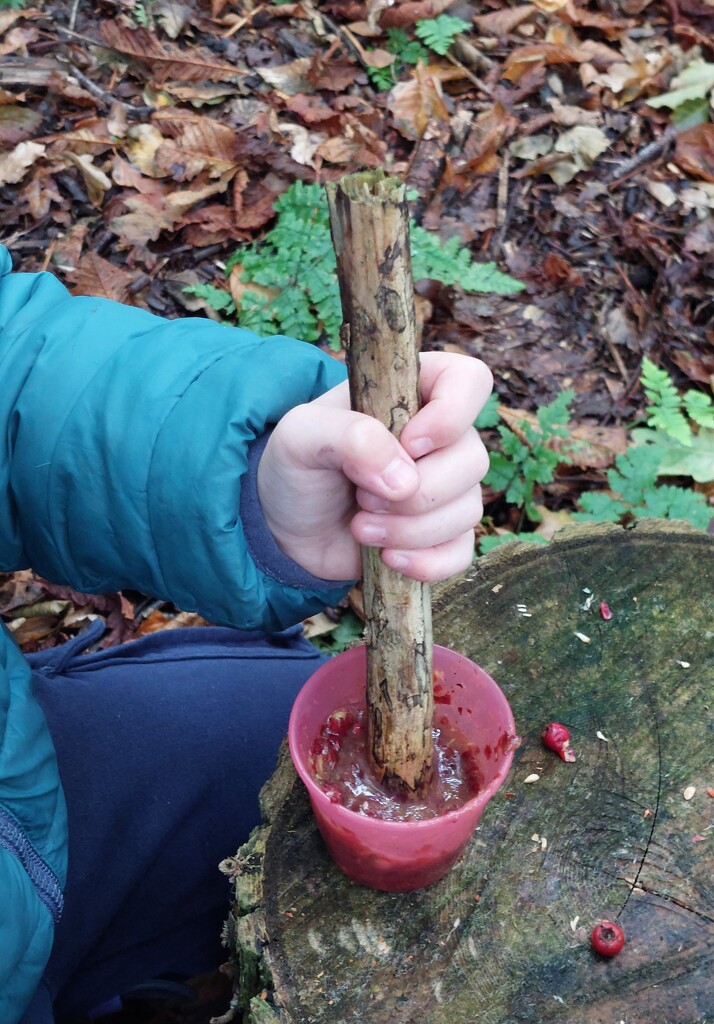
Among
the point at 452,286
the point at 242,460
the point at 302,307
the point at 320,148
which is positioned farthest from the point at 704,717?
the point at 320,148

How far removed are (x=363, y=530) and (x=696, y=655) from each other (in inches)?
36.4

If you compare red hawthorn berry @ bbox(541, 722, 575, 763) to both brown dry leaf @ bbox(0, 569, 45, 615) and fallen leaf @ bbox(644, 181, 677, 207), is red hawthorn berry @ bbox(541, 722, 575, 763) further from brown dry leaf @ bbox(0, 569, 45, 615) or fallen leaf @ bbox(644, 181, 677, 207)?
fallen leaf @ bbox(644, 181, 677, 207)

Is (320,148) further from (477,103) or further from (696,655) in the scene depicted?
(696,655)

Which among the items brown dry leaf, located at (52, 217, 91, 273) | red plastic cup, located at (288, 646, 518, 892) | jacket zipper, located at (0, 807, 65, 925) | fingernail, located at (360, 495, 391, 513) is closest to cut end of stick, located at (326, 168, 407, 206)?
fingernail, located at (360, 495, 391, 513)

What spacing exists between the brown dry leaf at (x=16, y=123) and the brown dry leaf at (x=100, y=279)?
0.79 m

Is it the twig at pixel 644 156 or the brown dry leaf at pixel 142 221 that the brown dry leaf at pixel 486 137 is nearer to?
the twig at pixel 644 156

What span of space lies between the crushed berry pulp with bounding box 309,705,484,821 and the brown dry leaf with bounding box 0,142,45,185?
302 cm

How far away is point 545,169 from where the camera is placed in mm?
4348

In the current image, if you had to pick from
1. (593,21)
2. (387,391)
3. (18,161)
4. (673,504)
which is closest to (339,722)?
(387,391)

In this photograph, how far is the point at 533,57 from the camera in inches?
181

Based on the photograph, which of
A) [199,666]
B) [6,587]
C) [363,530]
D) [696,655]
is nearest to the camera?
[363,530]

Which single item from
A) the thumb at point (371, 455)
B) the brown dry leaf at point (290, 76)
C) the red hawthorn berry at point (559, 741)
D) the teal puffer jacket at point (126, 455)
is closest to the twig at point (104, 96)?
the brown dry leaf at point (290, 76)

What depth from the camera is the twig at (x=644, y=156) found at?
4363mm

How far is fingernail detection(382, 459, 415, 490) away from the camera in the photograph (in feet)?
Result: 4.10
